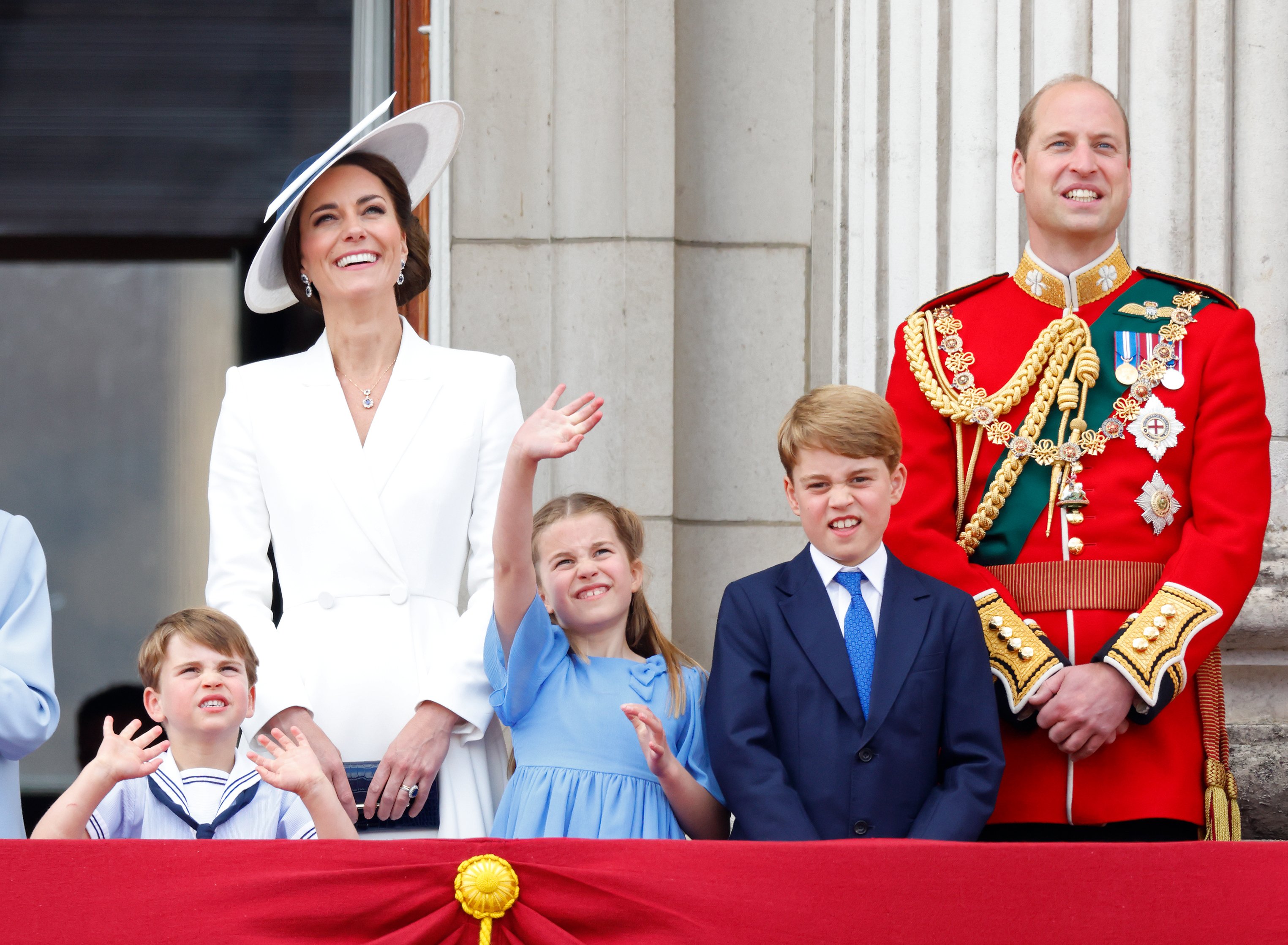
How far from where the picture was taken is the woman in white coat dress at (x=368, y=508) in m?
2.82

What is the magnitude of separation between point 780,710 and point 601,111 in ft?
7.55

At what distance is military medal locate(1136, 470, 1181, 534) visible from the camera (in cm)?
281

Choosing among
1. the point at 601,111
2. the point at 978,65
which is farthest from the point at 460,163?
the point at 978,65

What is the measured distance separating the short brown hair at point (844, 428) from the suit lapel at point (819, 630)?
0.20 m

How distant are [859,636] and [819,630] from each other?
73 millimetres

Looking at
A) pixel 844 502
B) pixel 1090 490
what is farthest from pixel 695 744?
pixel 1090 490

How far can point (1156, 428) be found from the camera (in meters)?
2.85

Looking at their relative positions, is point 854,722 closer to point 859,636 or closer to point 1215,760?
point 859,636

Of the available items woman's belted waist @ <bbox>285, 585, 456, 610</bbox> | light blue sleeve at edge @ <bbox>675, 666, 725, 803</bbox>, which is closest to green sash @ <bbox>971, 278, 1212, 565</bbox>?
light blue sleeve at edge @ <bbox>675, 666, 725, 803</bbox>

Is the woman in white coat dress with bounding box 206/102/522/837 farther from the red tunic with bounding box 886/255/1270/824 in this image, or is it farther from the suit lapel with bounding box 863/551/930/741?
the red tunic with bounding box 886/255/1270/824

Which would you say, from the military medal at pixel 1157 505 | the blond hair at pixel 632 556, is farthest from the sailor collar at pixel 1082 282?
the blond hair at pixel 632 556

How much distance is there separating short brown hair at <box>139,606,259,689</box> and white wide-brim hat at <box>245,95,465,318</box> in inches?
27.9

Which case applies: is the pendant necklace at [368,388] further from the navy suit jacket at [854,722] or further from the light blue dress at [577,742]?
the navy suit jacket at [854,722]

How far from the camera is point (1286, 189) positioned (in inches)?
162
